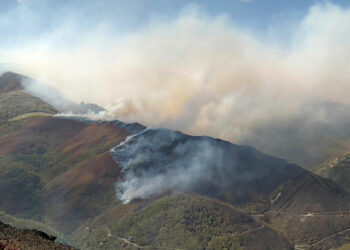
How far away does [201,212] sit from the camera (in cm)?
19750

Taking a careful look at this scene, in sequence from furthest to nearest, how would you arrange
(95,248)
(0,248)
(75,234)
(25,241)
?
(75,234) → (95,248) → (25,241) → (0,248)

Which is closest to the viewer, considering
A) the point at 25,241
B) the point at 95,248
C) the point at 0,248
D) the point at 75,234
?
the point at 0,248

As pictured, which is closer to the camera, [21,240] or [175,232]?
[21,240]

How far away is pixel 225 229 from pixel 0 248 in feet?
502

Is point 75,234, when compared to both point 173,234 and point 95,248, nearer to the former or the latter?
point 95,248

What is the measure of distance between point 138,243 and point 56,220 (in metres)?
47.7

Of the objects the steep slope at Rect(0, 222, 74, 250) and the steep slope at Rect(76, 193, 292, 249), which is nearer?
the steep slope at Rect(0, 222, 74, 250)

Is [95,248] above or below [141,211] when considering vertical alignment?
below

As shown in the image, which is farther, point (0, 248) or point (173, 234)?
point (173, 234)

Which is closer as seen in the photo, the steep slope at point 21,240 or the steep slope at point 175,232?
the steep slope at point 21,240

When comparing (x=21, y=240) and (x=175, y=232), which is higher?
(x=175, y=232)

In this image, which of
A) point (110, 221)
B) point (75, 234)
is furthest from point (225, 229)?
point (75, 234)

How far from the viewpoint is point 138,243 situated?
581ft

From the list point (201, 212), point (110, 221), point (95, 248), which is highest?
point (201, 212)
